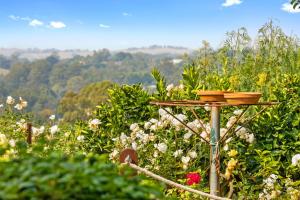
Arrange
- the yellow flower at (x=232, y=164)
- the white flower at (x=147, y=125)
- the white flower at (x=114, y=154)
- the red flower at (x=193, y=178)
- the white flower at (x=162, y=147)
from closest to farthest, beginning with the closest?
the yellow flower at (x=232, y=164) → the red flower at (x=193, y=178) → the white flower at (x=162, y=147) → the white flower at (x=114, y=154) → the white flower at (x=147, y=125)

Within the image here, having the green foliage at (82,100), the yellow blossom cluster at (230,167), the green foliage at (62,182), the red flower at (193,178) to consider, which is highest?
the green foliage at (62,182)

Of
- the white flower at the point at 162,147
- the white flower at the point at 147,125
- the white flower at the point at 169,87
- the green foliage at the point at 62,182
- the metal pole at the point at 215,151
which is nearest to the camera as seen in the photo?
the green foliage at the point at 62,182

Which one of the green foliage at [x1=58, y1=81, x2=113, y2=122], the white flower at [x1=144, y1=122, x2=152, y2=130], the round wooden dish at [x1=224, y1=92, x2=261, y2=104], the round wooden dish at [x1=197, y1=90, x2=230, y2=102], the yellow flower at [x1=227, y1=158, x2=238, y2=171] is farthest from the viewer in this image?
the green foliage at [x1=58, y1=81, x2=113, y2=122]

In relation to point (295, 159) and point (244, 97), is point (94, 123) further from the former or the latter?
point (295, 159)

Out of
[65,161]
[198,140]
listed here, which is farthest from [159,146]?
[65,161]

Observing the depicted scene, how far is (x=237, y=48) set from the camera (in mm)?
11078

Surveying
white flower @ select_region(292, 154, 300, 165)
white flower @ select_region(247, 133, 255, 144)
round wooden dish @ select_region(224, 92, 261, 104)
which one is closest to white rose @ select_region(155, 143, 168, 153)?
white flower @ select_region(247, 133, 255, 144)

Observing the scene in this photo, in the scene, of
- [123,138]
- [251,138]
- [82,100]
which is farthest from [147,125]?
[82,100]

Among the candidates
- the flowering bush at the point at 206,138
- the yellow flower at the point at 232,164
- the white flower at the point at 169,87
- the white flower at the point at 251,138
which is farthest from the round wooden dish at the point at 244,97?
the white flower at the point at 169,87

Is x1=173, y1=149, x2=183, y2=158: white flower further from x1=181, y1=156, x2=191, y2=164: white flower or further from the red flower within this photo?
the red flower

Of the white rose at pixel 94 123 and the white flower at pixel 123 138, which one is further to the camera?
the white rose at pixel 94 123

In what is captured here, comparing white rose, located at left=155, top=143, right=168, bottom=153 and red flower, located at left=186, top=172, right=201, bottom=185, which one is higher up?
white rose, located at left=155, top=143, right=168, bottom=153

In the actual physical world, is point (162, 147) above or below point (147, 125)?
below

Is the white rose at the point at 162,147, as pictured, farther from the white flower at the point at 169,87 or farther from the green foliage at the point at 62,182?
the green foliage at the point at 62,182
